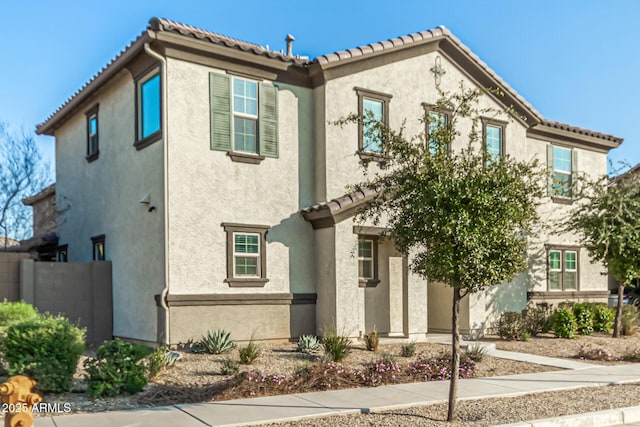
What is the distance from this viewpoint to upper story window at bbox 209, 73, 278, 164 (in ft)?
46.8

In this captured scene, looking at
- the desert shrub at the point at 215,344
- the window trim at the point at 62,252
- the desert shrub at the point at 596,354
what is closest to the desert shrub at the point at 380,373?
the desert shrub at the point at 215,344

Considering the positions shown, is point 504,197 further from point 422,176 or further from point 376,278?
point 376,278

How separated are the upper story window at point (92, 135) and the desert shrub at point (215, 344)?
7.15 meters

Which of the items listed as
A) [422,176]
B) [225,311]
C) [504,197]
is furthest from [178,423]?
[225,311]

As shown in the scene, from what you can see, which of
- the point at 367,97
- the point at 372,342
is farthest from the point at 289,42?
the point at 372,342

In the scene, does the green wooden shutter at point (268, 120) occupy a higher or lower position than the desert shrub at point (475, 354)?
higher

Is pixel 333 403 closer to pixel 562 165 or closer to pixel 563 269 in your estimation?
pixel 563 269

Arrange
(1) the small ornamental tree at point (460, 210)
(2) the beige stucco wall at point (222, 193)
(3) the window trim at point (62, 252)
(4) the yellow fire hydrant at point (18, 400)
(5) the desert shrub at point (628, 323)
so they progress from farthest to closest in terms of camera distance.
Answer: (3) the window trim at point (62, 252) → (5) the desert shrub at point (628, 323) → (2) the beige stucco wall at point (222, 193) → (1) the small ornamental tree at point (460, 210) → (4) the yellow fire hydrant at point (18, 400)

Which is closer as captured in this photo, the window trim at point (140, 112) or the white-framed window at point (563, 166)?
the window trim at point (140, 112)

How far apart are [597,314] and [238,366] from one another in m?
13.1

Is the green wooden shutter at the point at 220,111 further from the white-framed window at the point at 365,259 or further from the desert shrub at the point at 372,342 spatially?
the desert shrub at the point at 372,342

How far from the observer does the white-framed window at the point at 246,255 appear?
47.6ft

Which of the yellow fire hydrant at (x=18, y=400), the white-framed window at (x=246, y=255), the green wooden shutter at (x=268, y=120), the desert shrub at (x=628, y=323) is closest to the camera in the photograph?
the yellow fire hydrant at (x=18, y=400)

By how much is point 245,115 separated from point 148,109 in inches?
89.9
